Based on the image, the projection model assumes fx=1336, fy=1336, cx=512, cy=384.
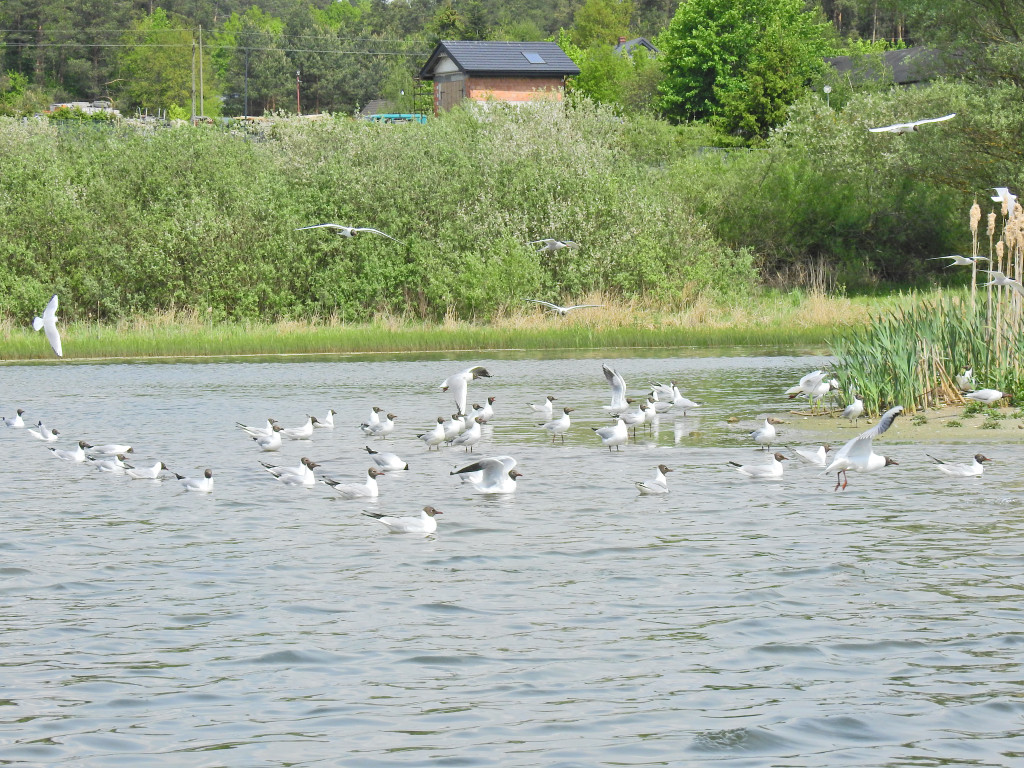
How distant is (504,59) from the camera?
97375 mm

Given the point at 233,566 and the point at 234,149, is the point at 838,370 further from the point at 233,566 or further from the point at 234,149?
the point at 234,149

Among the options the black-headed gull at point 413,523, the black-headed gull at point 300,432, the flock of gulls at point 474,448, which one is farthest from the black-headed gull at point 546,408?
the black-headed gull at point 413,523

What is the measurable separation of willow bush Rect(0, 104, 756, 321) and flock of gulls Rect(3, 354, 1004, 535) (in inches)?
828

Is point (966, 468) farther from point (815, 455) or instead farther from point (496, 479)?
point (496, 479)

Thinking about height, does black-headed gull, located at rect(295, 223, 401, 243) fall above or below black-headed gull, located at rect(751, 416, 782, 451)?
above

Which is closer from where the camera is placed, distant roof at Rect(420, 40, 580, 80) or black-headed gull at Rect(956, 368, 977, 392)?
black-headed gull at Rect(956, 368, 977, 392)

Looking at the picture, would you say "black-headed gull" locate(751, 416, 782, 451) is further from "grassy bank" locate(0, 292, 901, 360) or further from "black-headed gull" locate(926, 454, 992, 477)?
"grassy bank" locate(0, 292, 901, 360)

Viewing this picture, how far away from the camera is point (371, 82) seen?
15025cm

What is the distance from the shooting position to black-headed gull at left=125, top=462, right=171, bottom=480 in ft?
62.0

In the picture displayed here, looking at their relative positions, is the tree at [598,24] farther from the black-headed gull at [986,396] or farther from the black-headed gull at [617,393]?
the black-headed gull at [986,396]

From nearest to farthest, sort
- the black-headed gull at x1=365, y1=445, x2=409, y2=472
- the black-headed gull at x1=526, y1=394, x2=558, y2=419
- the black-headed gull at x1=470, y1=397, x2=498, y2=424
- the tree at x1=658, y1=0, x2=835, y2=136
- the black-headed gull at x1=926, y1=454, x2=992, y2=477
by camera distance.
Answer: the black-headed gull at x1=926, y1=454, x2=992, y2=477, the black-headed gull at x1=365, y1=445, x2=409, y2=472, the black-headed gull at x1=470, y1=397, x2=498, y2=424, the black-headed gull at x1=526, y1=394, x2=558, y2=419, the tree at x1=658, y1=0, x2=835, y2=136

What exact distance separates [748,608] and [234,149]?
42235 millimetres

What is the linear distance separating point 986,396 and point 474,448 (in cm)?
829

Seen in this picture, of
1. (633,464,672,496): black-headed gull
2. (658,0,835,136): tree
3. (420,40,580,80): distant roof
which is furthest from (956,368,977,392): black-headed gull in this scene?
(420,40,580,80): distant roof
